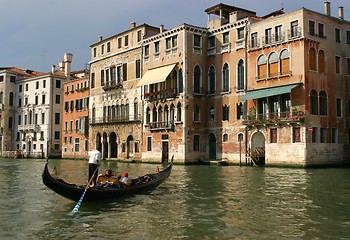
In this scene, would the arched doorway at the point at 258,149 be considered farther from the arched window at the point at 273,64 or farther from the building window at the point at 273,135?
the arched window at the point at 273,64

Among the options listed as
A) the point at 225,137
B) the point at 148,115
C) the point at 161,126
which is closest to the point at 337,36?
the point at 225,137

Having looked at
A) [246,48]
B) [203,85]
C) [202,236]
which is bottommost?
[202,236]

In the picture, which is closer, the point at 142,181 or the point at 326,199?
the point at 326,199

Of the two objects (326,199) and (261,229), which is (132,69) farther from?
(261,229)

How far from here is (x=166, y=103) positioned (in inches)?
1260

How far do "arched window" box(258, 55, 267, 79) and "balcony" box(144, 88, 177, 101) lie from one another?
6.19 meters

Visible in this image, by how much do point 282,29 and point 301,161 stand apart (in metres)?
7.56

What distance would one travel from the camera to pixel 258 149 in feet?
91.7

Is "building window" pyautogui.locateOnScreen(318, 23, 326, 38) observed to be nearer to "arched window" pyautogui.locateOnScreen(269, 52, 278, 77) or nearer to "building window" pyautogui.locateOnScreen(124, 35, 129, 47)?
"arched window" pyautogui.locateOnScreen(269, 52, 278, 77)

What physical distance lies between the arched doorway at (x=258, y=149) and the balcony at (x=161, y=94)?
20.9 ft

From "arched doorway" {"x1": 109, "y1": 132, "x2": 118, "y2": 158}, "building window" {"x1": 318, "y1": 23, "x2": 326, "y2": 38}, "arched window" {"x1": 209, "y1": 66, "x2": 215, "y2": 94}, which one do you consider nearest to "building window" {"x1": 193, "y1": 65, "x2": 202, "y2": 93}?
"arched window" {"x1": 209, "y1": 66, "x2": 215, "y2": 94}

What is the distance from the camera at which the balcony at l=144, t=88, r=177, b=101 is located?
31.3 meters

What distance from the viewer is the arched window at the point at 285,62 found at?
26.0 metres

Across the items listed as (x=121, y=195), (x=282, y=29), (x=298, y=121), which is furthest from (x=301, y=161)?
(x=121, y=195)
